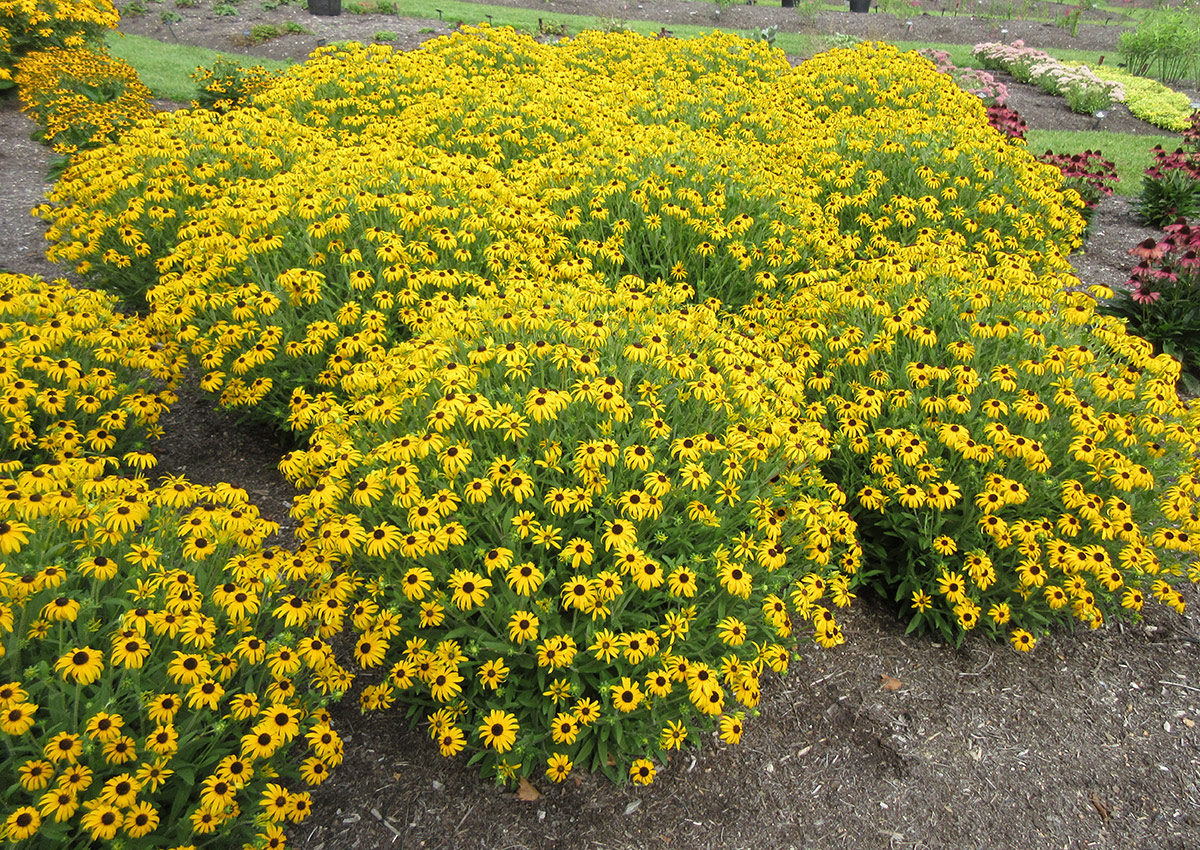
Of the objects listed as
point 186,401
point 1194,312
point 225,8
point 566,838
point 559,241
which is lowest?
point 566,838

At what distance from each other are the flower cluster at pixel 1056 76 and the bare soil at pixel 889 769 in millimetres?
15353

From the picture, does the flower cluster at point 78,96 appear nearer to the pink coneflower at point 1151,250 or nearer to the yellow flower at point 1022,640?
the yellow flower at point 1022,640

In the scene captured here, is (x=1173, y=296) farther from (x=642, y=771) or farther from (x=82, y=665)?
(x=82, y=665)

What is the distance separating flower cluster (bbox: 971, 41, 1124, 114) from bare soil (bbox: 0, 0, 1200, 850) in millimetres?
15353

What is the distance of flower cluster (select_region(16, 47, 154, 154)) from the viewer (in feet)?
29.2

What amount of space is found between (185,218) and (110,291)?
1022 mm

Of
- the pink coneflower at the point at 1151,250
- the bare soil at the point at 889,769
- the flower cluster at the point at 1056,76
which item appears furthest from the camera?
the flower cluster at the point at 1056,76

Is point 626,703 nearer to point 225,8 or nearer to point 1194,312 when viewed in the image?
point 1194,312

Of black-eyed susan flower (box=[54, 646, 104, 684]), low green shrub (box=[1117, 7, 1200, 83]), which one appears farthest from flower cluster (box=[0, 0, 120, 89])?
low green shrub (box=[1117, 7, 1200, 83])

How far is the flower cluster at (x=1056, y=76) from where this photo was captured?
15570 millimetres

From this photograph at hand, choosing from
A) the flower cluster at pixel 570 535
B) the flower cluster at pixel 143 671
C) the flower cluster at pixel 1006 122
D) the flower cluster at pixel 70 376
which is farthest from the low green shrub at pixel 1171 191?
the flower cluster at pixel 70 376

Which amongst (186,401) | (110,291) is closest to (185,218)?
(110,291)

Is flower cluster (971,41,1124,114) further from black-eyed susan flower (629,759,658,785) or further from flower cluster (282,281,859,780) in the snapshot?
black-eyed susan flower (629,759,658,785)

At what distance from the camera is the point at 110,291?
20.4 feet
